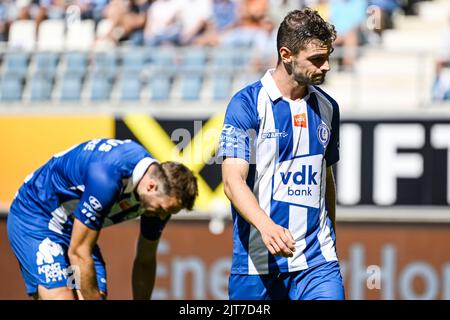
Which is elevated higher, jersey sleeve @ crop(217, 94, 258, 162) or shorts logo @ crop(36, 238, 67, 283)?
jersey sleeve @ crop(217, 94, 258, 162)

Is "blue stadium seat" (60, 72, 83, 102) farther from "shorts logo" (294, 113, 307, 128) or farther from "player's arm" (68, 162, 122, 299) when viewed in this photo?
"shorts logo" (294, 113, 307, 128)

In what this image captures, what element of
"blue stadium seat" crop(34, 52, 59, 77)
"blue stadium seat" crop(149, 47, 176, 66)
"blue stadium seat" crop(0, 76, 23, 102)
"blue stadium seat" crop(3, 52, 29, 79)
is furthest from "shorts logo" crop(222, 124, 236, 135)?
"blue stadium seat" crop(3, 52, 29, 79)

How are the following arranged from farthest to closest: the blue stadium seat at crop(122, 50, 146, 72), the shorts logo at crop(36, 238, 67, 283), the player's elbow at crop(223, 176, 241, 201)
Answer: the blue stadium seat at crop(122, 50, 146, 72) < the shorts logo at crop(36, 238, 67, 283) < the player's elbow at crop(223, 176, 241, 201)

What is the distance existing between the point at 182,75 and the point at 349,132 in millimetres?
2314

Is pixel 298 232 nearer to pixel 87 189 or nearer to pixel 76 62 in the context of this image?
pixel 87 189

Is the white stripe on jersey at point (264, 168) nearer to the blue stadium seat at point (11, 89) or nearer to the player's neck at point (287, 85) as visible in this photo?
the player's neck at point (287, 85)

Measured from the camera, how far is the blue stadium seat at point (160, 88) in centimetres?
1273

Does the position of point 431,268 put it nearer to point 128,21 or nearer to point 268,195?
point 128,21

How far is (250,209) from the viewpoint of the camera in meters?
5.12

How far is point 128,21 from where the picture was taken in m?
14.0

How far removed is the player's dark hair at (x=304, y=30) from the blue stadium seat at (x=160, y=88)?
7354mm

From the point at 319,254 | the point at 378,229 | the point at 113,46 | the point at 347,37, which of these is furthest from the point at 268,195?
the point at 113,46

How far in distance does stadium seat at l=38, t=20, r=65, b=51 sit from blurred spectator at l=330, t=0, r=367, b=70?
398cm

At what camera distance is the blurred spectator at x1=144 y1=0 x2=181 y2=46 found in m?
13.6
